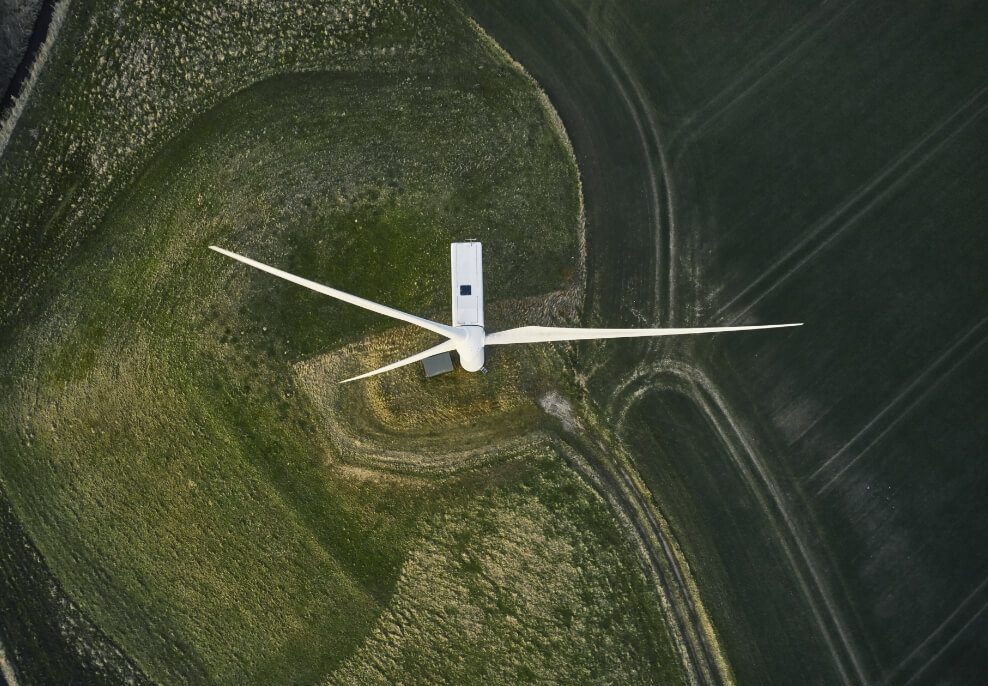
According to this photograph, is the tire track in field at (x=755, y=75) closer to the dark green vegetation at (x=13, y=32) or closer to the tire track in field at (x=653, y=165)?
the tire track in field at (x=653, y=165)

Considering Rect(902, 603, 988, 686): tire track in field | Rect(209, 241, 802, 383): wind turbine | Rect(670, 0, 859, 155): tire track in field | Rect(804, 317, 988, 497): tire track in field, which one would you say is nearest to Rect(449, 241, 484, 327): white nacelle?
Rect(209, 241, 802, 383): wind turbine

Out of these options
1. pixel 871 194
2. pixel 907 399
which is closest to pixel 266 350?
pixel 871 194

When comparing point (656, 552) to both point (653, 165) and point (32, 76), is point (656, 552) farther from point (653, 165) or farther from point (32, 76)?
point (32, 76)

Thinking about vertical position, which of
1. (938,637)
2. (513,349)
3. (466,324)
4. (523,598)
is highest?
(513,349)

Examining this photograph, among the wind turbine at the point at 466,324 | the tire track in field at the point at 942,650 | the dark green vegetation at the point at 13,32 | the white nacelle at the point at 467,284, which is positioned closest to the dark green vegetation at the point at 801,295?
the tire track in field at the point at 942,650

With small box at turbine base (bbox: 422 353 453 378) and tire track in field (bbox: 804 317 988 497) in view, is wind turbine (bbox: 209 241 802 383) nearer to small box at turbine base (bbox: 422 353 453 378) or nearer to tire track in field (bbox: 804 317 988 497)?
small box at turbine base (bbox: 422 353 453 378)

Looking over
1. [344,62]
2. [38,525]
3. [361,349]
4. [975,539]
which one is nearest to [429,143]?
[344,62]
